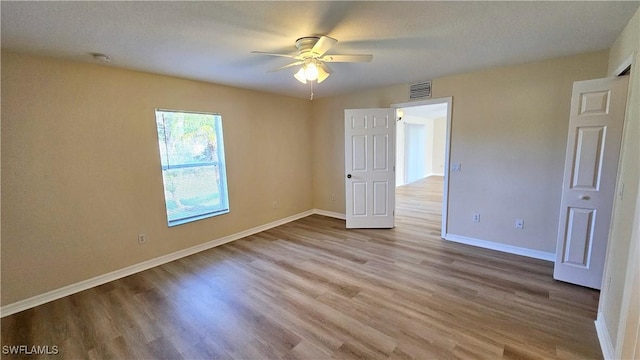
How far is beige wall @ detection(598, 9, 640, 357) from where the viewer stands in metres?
1.52

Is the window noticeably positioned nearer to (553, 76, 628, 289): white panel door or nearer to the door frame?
the door frame

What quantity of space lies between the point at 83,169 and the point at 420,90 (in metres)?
4.43

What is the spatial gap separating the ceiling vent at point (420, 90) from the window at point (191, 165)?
300 centimetres

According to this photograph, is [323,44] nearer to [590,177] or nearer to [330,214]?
[590,177]

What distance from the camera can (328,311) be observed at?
2.34 meters

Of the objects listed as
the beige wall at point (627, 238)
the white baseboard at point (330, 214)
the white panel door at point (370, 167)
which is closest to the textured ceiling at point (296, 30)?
the beige wall at point (627, 238)

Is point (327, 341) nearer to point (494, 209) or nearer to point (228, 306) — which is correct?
point (228, 306)

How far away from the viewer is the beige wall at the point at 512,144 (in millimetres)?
3016

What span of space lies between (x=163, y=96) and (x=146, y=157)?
2.66 ft

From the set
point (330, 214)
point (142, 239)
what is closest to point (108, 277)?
point (142, 239)

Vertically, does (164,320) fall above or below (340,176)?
below

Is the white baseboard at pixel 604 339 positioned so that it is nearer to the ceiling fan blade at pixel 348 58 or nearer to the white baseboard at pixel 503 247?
the white baseboard at pixel 503 247

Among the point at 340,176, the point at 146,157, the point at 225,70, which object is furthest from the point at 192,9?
the point at 340,176

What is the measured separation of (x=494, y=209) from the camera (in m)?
3.56
